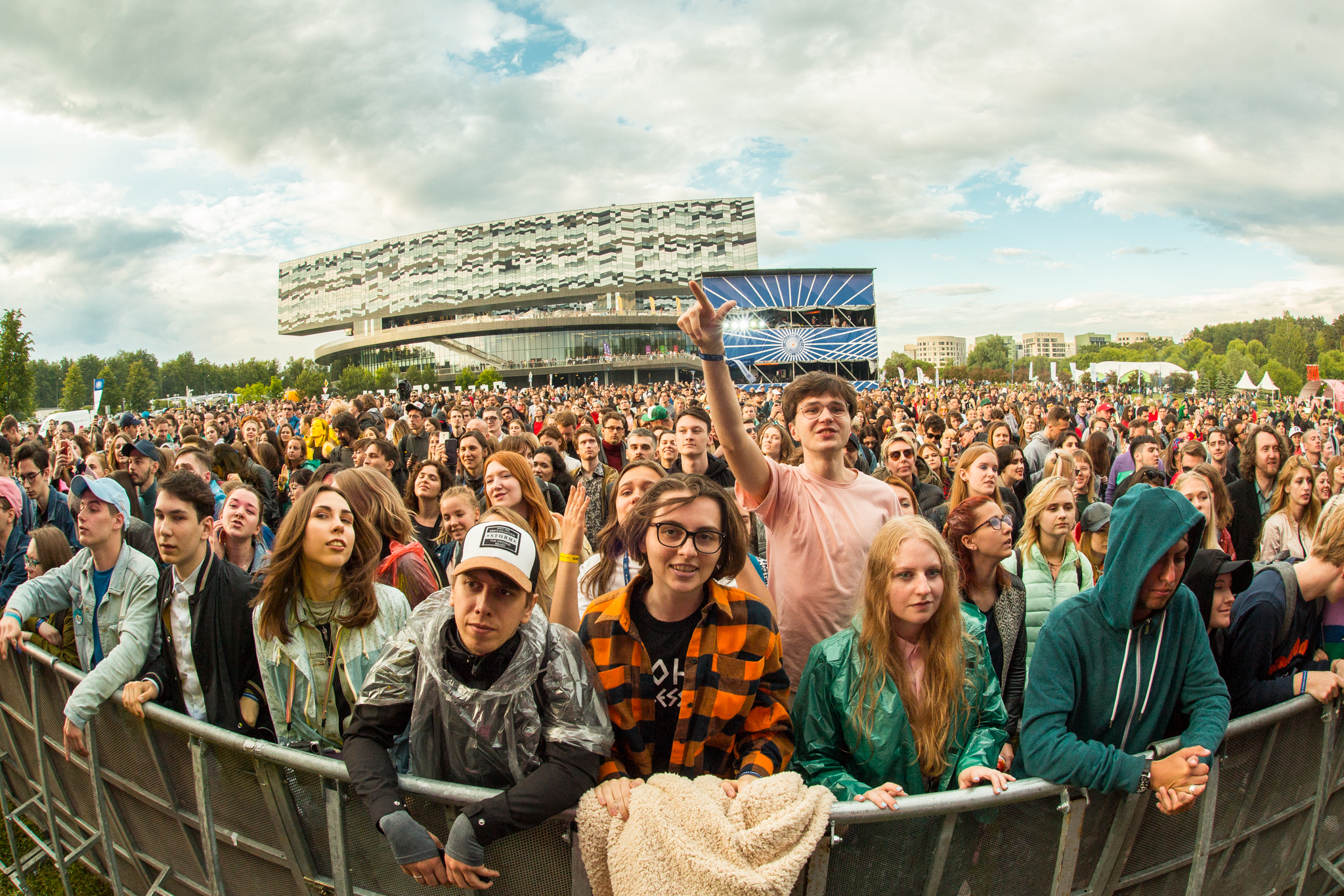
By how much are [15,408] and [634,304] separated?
69546 mm

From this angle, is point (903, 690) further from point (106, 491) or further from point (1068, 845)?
point (106, 491)

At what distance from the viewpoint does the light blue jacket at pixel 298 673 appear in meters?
2.65

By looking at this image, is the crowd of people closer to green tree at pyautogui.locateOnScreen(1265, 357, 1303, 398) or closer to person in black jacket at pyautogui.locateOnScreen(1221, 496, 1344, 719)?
person in black jacket at pyautogui.locateOnScreen(1221, 496, 1344, 719)

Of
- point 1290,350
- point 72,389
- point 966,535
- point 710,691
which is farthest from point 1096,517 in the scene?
point 1290,350

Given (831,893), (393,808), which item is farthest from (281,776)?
(831,893)

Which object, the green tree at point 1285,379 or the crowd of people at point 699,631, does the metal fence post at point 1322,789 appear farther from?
the green tree at point 1285,379

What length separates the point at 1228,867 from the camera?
2.46 metres

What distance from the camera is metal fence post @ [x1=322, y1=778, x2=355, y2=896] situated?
2.17m

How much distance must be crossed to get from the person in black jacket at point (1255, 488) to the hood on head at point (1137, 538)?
16.7 feet

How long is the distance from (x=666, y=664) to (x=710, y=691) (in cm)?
15

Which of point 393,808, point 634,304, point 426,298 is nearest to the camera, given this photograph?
point 393,808

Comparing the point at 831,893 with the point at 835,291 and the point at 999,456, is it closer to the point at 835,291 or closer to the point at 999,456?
the point at 999,456

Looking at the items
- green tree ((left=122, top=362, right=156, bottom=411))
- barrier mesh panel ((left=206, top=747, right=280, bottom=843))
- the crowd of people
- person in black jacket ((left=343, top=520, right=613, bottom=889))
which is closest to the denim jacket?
the crowd of people

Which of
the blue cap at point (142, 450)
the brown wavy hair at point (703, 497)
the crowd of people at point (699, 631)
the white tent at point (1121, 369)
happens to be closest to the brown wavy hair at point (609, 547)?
the crowd of people at point (699, 631)
